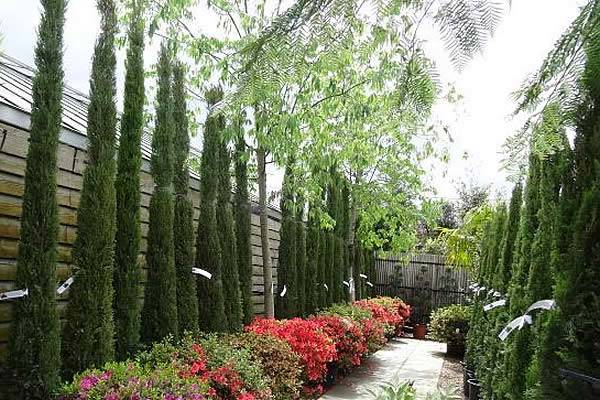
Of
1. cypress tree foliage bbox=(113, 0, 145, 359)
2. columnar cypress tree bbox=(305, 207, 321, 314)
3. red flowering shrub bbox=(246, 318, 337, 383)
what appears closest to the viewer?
cypress tree foliage bbox=(113, 0, 145, 359)

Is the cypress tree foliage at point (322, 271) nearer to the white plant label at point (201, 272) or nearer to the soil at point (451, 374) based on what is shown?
the soil at point (451, 374)

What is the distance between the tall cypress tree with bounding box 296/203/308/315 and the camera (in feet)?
28.2

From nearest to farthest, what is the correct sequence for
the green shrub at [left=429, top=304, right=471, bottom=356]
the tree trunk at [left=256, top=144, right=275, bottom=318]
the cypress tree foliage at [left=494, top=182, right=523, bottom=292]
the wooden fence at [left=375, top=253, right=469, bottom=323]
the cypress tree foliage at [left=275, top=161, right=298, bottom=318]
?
the cypress tree foliage at [left=494, top=182, right=523, bottom=292] < the tree trunk at [left=256, top=144, right=275, bottom=318] < the cypress tree foliage at [left=275, top=161, right=298, bottom=318] < the green shrub at [left=429, top=304, right=471, bottom=356] < the wooden fence at [left=375, top=253, right=469, bottom=323]

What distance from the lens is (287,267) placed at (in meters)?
8.32

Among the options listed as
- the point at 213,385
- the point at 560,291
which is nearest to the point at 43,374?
the point at 213,385

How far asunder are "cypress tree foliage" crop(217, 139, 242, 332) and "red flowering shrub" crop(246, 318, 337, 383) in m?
0.23

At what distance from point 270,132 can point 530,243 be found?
2.52m

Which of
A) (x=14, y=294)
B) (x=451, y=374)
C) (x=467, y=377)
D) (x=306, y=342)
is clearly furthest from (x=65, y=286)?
(x=451, y=374)

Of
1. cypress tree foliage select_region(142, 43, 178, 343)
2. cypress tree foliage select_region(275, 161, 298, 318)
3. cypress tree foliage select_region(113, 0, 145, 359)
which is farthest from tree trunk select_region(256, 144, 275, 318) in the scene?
cypress tree foliage select_region(113, 0, 145, 359)

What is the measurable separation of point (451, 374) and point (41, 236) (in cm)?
722

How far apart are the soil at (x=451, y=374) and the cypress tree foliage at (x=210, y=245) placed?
3.39 metres

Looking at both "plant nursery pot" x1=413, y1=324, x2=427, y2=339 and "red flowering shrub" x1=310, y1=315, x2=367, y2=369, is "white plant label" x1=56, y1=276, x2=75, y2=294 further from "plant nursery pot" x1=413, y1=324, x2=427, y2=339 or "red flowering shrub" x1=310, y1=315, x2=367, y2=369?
"plant nursery pot" x1=413, y1=324, x2=427, y2=339

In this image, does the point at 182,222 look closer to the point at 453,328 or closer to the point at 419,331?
the point at 453,328

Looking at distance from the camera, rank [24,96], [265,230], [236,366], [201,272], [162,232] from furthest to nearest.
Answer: [265,230], [201,272], [162,232], [24,96], [236,366]
